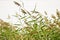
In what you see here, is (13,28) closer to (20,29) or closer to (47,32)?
(20,29)

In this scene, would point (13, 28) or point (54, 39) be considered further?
point (13, 28)

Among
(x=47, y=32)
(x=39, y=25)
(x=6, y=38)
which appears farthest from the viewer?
(x=6, y=38)

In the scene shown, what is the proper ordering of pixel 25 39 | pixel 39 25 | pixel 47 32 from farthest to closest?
pixel 39 25 < pixel 47 32 < pixel 25 39

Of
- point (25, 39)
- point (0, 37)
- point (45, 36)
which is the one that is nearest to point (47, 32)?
point (45, 36)

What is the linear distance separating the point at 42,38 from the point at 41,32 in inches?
1.7

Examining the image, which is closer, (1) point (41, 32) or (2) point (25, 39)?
(2) point (25, 39)

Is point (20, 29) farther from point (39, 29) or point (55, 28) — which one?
point (55, 28)

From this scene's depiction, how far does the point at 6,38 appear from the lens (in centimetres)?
142

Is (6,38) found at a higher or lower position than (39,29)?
lower

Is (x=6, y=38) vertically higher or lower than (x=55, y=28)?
lower

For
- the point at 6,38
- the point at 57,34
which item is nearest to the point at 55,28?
the point at 57,34

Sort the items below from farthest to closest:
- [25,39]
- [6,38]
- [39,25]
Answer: [6,38] < [39,25] < [25,39]

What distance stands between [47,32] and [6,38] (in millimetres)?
374

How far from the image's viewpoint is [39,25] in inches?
51.6
